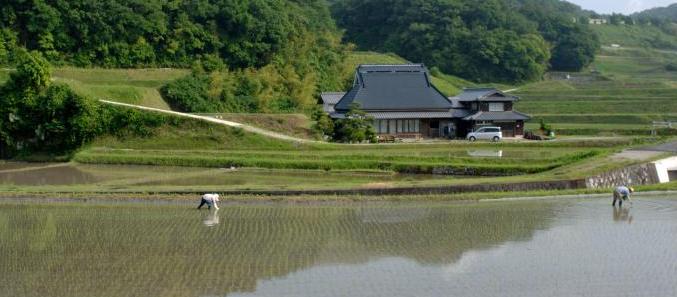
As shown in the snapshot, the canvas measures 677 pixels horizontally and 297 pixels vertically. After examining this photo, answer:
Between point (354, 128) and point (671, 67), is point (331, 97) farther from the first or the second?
point (671, 67)

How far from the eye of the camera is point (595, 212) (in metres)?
18.8

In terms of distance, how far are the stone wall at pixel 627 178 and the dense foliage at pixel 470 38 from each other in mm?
43556

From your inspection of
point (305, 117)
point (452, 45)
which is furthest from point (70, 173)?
point (452, 45)

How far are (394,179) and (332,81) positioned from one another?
26957 millimetres

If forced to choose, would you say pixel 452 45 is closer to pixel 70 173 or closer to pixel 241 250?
pixel 70 173

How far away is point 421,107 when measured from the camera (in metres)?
40.0

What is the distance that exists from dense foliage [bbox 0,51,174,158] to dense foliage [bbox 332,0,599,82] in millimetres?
41415

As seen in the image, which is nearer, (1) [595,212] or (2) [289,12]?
(1) [595,212]

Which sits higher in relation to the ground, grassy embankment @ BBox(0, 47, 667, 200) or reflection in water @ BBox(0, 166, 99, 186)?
grassy embankment @ BBox(0, 47, 667, 200)

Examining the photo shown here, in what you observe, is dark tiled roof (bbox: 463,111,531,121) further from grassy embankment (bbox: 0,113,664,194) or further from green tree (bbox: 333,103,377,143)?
green tree (bbox: 333,103,377,143)

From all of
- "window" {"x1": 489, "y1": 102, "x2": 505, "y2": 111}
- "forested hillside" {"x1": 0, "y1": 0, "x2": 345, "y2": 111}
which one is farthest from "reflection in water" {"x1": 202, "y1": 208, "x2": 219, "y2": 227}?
"forested hillside" {"x1": 0, "y1": 0, "x2": 345, "y2": 111}

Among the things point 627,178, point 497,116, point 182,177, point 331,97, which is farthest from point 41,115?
point 627,178

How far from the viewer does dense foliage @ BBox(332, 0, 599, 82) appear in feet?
228

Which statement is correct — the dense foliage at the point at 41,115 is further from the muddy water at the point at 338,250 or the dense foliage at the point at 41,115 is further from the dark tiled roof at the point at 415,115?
the muddy water at the point at 338,250
